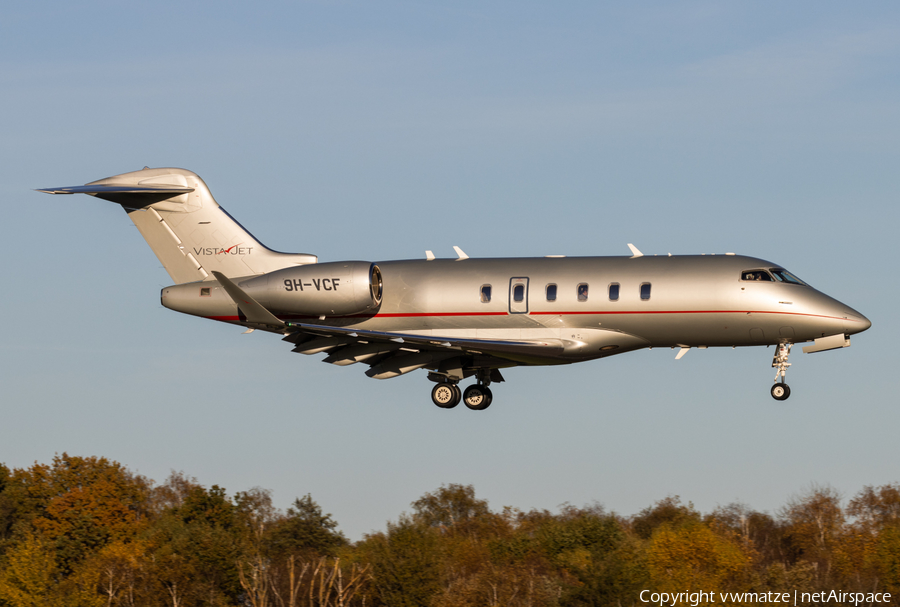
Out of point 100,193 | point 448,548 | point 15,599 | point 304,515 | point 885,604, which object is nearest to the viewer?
point 100,193

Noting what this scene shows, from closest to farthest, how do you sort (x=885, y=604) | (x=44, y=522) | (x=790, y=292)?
(x=790, y=292)
(x=885, y=604)
(x=44, y=522)

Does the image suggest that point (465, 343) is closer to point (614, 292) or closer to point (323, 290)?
point (614, 292)

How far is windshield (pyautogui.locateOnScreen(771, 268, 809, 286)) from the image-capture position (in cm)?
2933

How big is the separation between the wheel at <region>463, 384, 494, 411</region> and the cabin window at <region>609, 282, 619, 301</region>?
5.19 metres

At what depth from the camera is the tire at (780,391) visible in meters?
29.5

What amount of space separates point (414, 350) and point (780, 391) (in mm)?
9149

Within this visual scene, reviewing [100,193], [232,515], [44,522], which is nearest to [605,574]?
[100,193]

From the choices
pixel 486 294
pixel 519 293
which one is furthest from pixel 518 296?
pixel 486 294

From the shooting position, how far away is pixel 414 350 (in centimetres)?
3016

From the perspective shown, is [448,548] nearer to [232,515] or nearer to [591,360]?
[232,515]

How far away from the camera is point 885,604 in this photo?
169 ft

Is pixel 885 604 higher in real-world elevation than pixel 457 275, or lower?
lower

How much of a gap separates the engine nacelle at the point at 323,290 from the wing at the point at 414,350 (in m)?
0.69

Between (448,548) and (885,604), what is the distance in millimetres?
22081
